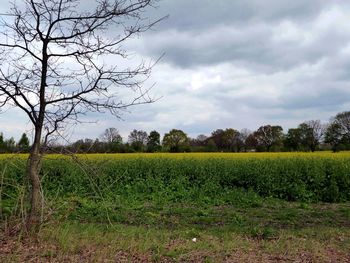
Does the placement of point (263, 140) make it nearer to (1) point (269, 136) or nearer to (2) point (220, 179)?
(1) point (269, 136)

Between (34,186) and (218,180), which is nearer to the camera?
(34,186)

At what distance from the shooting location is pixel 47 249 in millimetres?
6023

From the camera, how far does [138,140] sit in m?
38.3

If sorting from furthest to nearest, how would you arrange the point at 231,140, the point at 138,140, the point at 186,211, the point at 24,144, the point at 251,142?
1. the point at 231,140
2. the point at 251,142
3. the point at 138,140
4. the point at 186,211
5. the point at 24,144

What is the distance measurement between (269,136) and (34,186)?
154 feet

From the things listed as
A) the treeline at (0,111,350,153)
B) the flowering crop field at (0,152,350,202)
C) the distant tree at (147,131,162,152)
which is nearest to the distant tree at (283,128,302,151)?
the treeline at (0,111,350,153)

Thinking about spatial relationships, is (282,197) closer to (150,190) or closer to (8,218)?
(150,190)

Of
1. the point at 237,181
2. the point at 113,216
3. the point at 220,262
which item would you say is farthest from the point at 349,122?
the point at 220,262

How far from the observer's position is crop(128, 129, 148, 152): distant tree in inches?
1378

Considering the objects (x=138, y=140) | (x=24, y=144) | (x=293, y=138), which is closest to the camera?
(x=24, y=144)

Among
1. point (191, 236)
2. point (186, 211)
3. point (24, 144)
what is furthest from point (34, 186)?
point (186, 211)

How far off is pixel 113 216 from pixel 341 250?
592 centimetres

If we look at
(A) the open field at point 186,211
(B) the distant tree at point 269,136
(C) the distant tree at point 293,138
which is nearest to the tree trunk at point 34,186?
(A) the open field at point 186,211

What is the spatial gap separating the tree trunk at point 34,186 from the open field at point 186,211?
0.16 metres
